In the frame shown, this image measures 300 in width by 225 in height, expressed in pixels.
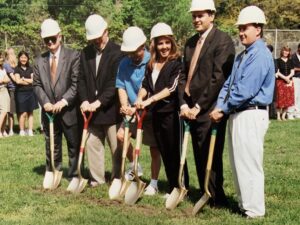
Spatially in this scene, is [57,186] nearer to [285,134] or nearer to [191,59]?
[191,59]

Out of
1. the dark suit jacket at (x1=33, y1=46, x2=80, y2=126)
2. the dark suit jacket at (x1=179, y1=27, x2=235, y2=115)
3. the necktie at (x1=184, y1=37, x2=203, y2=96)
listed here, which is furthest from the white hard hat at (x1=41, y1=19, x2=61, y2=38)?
the dark suit jacket at (x1=179, y1=27, x2=235, y2=115)

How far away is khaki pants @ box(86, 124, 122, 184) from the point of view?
7.91m

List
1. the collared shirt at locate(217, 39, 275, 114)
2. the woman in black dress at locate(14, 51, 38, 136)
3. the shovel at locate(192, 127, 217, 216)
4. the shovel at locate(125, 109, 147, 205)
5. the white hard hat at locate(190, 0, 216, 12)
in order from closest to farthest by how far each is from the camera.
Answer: the collared shirt at locate(217, 39, 275, 114) → the shovel at locate(192, 127, 217, 216) → the white hard hat at locate(190, 0, 216, 12) → the shovel at locate(125, 109, 147, 205) → the woman in black dress at locate(14, 51, 38, 136)

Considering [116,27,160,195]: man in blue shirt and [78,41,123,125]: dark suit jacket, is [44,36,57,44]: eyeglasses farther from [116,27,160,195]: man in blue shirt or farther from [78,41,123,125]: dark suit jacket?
[116,27,160,195]: man in blue shirt

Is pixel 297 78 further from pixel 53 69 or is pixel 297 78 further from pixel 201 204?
pixel 201 204

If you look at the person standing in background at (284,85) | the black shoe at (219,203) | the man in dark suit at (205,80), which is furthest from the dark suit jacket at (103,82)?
the person standing in background at (284,85)

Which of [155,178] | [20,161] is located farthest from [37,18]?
[155,178]

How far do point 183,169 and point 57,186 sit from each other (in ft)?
6.73

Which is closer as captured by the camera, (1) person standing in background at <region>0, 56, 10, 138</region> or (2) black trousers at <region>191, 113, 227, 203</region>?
(2) black trousers at <region>191, 113, 227, 203</region>

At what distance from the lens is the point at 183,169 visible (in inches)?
279

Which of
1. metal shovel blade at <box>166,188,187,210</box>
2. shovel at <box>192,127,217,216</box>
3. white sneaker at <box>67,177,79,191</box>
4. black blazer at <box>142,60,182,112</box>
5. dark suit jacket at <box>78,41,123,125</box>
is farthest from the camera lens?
white sneaker at <box>67,177,79,191</box>

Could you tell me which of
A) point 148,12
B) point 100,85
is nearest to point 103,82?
point 100,85

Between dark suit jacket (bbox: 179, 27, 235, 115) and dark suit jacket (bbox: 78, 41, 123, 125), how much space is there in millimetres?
1497

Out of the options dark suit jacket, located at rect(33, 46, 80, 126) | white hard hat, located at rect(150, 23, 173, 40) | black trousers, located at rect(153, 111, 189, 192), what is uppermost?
white hard hat, located at rect(150, 23, 173, 40)
